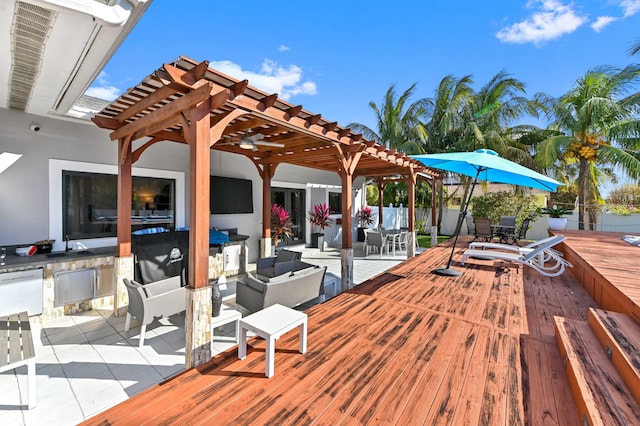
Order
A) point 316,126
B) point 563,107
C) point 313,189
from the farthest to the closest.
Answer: point 313,189 → point 563,107 → point 316,126

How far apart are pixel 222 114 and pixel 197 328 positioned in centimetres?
340

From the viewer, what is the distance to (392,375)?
2.40 meters

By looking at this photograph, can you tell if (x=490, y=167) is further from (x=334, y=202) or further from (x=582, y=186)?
(x=582, y=186)

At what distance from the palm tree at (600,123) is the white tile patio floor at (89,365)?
14264 mm

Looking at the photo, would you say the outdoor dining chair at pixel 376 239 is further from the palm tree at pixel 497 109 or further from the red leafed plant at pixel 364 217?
the palm tree at pixel 497 109

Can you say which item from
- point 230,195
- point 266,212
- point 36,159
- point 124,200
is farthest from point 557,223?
point 36,159

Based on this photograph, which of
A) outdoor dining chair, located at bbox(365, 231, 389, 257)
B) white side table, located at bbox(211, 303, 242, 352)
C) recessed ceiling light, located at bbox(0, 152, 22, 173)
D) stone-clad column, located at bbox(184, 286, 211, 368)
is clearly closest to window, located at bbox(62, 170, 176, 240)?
recessed ceiling light, located at bbox(0, 152, 22, 173)

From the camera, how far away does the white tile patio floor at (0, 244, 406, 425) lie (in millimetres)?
2725

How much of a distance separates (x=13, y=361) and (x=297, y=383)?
9.20 ft

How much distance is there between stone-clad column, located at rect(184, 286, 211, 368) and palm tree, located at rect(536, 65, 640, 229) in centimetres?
1402

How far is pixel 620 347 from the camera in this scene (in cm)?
221

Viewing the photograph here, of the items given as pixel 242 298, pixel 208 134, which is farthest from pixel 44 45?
pixel 242 298

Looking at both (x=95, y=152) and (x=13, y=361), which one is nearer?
(x=13, y=361)

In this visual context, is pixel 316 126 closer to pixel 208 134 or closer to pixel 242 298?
pixel 208 134
